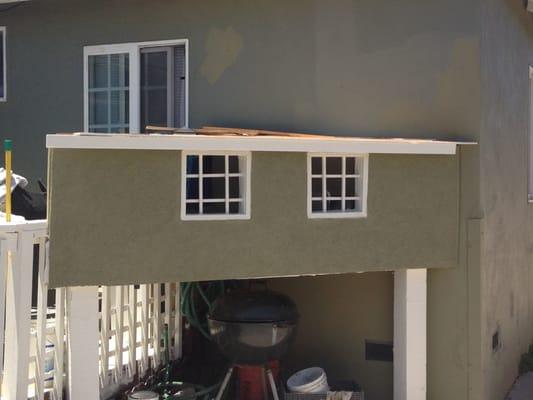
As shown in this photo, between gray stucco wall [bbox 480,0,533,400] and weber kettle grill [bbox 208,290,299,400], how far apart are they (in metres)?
1.93

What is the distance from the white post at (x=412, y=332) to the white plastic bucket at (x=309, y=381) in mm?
761

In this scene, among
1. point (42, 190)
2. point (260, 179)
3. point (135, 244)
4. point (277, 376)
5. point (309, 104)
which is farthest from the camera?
point (42, 190)

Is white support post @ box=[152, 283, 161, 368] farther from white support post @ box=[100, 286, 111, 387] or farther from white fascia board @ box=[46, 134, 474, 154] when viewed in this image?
white fascia board @ box=[46, 134, 474, 154]

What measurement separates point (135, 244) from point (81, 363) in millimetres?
1013

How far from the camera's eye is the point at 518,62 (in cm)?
865

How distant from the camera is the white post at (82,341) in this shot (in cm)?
523

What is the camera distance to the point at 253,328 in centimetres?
620

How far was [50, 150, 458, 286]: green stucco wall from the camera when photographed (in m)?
5.09

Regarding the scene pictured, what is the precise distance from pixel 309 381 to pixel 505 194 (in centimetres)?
313

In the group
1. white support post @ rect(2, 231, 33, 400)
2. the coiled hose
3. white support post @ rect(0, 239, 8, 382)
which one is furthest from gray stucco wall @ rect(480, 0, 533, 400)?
white support post @ rect(0, 239, 8, 382)

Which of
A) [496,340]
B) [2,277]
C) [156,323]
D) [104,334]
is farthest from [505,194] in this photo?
[2,277]

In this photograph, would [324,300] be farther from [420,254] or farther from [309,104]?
[309,104]

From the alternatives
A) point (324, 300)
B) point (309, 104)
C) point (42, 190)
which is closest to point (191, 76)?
point (309, 104)

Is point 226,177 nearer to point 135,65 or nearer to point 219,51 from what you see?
point 219,51
